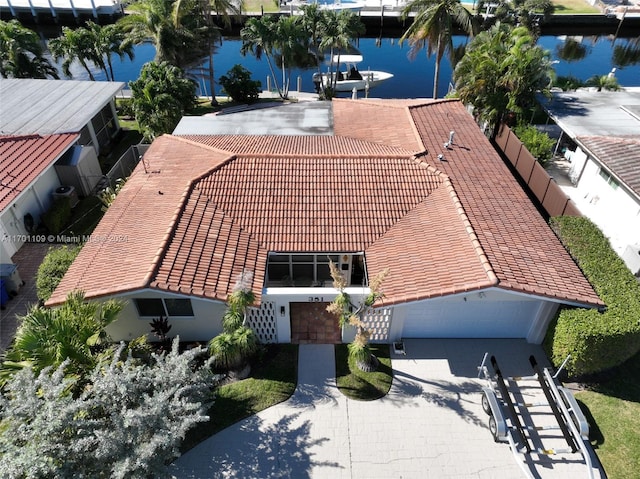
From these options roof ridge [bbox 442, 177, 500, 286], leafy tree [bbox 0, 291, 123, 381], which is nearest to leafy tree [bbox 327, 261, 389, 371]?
roof ridge [bbox 442, 177, 500, 286]

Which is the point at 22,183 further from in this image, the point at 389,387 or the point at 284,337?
the point at 389,387

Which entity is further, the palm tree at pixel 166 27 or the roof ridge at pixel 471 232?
the palm tree at pixel 166 27

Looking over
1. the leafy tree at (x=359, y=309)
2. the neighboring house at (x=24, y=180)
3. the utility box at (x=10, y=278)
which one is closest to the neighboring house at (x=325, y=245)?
the leafy tree at (x=359, y=309)

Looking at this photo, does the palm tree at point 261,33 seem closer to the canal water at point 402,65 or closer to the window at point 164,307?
the canal water at point 402,65

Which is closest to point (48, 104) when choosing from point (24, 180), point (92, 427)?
point (24, 180)

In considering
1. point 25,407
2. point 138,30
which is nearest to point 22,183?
point 25,407

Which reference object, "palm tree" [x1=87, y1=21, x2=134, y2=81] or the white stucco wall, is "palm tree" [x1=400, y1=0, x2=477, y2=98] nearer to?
"palm tree" [x1=87, y1=21, x2=134, y2=81]

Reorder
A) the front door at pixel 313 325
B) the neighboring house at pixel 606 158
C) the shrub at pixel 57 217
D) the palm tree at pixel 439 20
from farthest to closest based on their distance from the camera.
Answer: the palm tree at pixel 439 20, the shrub at pixel 57 217, the neighboring house at pixel 606 158, the front door at pixel 313 325

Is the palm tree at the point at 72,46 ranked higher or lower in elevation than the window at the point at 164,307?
higher
